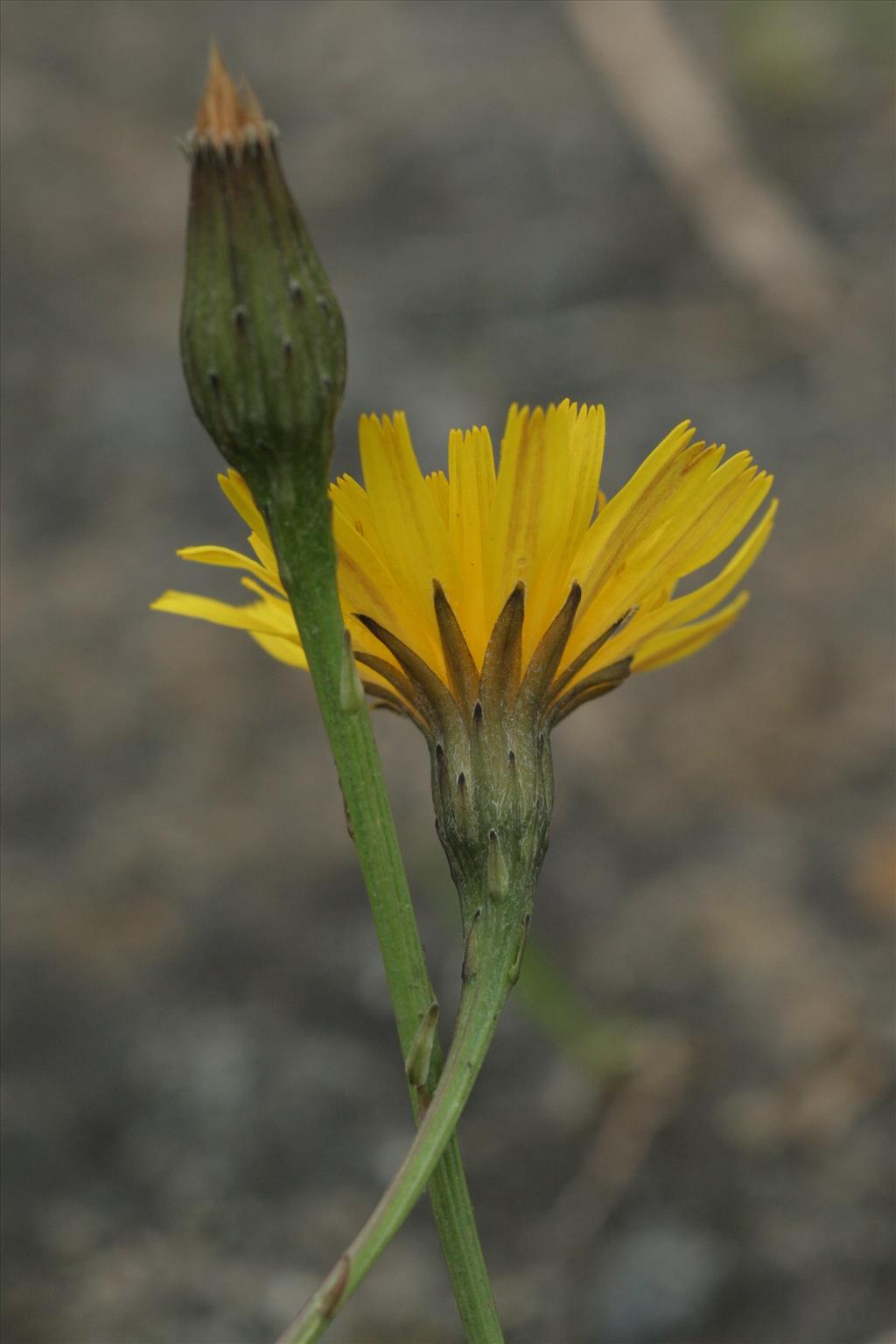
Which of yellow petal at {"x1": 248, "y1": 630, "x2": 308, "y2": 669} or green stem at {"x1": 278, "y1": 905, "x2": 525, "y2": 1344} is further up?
yellow petal at {"x1": 248, "y1": 630, "x2": 308, "y2": 669}

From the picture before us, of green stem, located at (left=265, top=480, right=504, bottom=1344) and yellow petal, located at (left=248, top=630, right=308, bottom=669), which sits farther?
yellow petal, located at (left=248, top=630, right=308, bottom=669)

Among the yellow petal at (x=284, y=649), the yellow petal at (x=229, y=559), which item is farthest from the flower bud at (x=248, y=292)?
the yellow petal at (x=284, y=649)

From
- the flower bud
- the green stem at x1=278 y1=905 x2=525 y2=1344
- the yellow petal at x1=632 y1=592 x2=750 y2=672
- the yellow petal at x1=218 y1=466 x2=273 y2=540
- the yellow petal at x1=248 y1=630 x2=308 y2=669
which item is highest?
the flower bud

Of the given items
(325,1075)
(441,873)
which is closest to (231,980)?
(325,1075)

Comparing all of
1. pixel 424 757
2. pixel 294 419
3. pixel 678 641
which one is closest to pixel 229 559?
pixel 294 419

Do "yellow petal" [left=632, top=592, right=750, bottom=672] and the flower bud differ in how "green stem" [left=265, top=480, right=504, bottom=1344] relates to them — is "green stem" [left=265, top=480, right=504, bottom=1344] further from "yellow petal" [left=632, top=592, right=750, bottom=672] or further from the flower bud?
"yellow petal" [left=632, top=592, right=750, bottom=672]

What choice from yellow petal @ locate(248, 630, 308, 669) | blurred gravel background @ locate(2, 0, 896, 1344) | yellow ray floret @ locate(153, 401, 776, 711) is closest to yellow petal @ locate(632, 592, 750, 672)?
yellow ray floret @ locate(153, 401, 776, 711)
